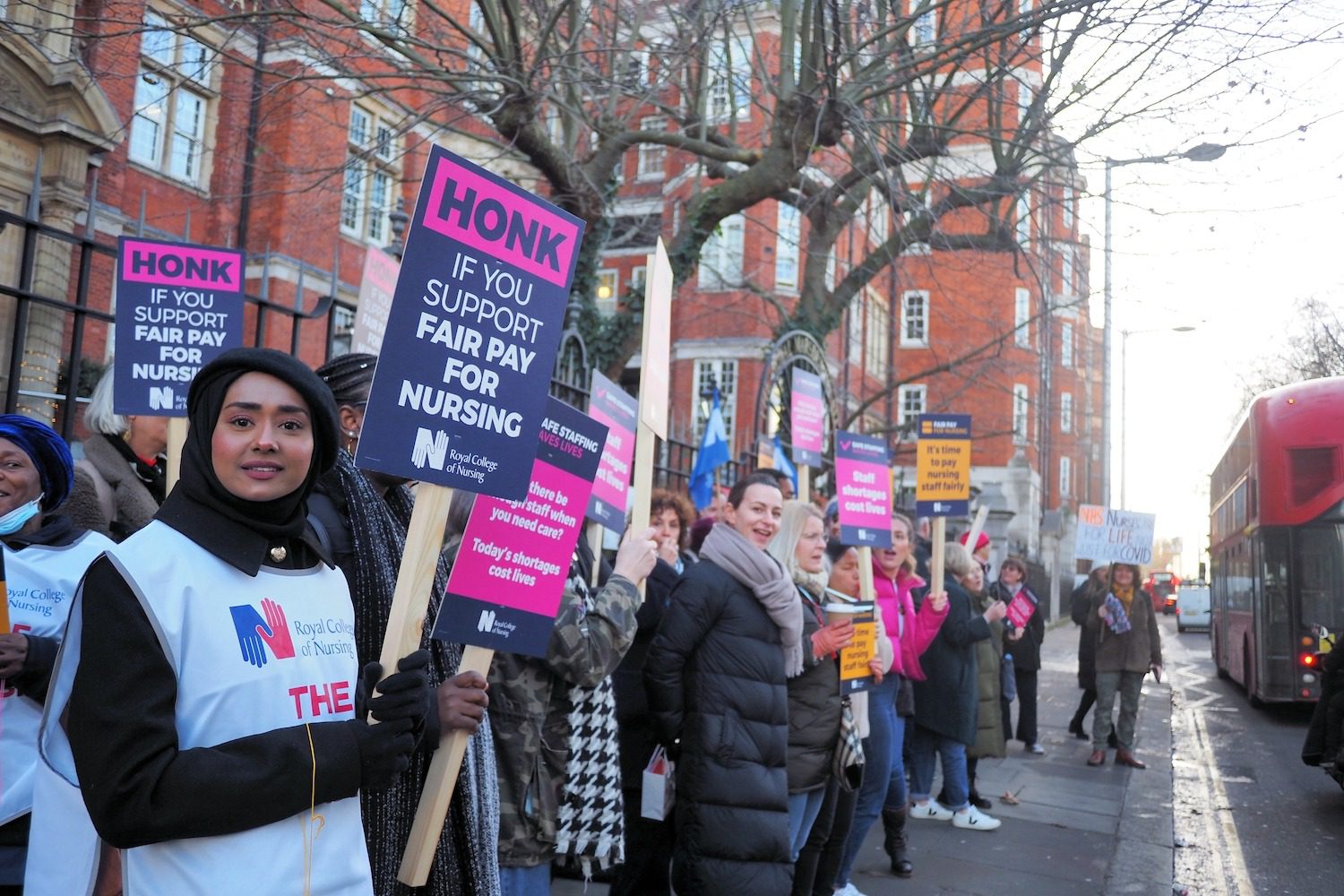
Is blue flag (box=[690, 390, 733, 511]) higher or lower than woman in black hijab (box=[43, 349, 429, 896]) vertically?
higher

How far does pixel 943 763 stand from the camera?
7578mm

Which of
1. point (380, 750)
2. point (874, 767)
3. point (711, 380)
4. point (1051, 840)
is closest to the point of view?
point (380, 750)

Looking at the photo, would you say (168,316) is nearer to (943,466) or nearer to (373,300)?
(373,300)

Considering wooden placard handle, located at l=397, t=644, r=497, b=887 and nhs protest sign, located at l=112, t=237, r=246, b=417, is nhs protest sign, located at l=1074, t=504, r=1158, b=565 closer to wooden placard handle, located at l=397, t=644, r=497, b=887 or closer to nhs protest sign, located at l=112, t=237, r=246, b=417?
nhs protest sign, located at l=112, t=237, r=246, b=417

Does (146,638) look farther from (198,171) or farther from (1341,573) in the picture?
(198,171)

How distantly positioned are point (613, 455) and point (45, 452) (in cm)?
254

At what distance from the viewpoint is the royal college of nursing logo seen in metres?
1.93

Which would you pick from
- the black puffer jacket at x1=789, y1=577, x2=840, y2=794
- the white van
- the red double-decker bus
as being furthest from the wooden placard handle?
the white van

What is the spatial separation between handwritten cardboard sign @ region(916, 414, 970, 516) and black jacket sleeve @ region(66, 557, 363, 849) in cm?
716

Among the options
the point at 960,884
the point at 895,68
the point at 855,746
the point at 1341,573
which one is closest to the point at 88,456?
the point at 855,746

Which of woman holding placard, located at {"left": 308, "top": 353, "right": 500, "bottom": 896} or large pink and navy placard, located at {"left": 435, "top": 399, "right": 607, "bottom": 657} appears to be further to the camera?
large pink and navy placard, located at {"left": 435, "top": 399, "right": 607, "bottom": 657}

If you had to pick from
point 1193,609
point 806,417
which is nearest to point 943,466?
point 806,417

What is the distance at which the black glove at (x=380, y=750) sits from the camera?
203cm

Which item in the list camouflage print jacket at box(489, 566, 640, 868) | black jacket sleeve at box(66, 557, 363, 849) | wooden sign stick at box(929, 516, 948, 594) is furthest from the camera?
wooden sign stick at box(929, 516, 948, 594)
